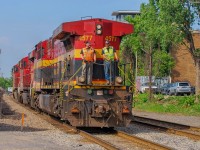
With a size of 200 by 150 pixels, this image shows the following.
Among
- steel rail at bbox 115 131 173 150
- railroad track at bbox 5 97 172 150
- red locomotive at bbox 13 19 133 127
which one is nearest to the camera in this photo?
steel rail at bbox 115 131 173 150

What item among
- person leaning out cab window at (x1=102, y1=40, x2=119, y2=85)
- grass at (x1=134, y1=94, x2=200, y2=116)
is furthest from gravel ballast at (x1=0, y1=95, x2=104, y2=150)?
grass at (x1=134, y1=94, x2=200, y2=116)

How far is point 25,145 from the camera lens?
11805mm

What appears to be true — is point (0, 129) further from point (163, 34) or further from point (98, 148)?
point (163, 34)

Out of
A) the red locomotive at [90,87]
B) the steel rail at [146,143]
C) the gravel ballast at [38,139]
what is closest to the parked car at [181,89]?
the red locomotive at [90,87]

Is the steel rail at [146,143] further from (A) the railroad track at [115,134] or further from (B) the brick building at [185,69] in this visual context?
(B) the brick building at [185,69]

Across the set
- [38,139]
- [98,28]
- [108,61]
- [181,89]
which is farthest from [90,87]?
[181,89]

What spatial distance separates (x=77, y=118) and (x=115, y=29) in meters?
3.80

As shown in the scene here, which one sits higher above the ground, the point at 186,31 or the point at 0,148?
the point at 186,31

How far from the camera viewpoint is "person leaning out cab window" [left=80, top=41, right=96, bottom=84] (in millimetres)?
15102

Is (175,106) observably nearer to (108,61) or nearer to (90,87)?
(108,61)

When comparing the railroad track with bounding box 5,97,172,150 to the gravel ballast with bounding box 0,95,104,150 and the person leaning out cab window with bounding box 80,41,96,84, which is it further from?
the person leaning out cab window with bounding box 80,41,96,84

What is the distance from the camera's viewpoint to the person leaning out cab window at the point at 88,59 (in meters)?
15.1

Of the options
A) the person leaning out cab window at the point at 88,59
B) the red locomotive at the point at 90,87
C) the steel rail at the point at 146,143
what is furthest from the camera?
the person leaning out cab window at the point at 88,59

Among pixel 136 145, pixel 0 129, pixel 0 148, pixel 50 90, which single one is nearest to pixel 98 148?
pixel 136 145
